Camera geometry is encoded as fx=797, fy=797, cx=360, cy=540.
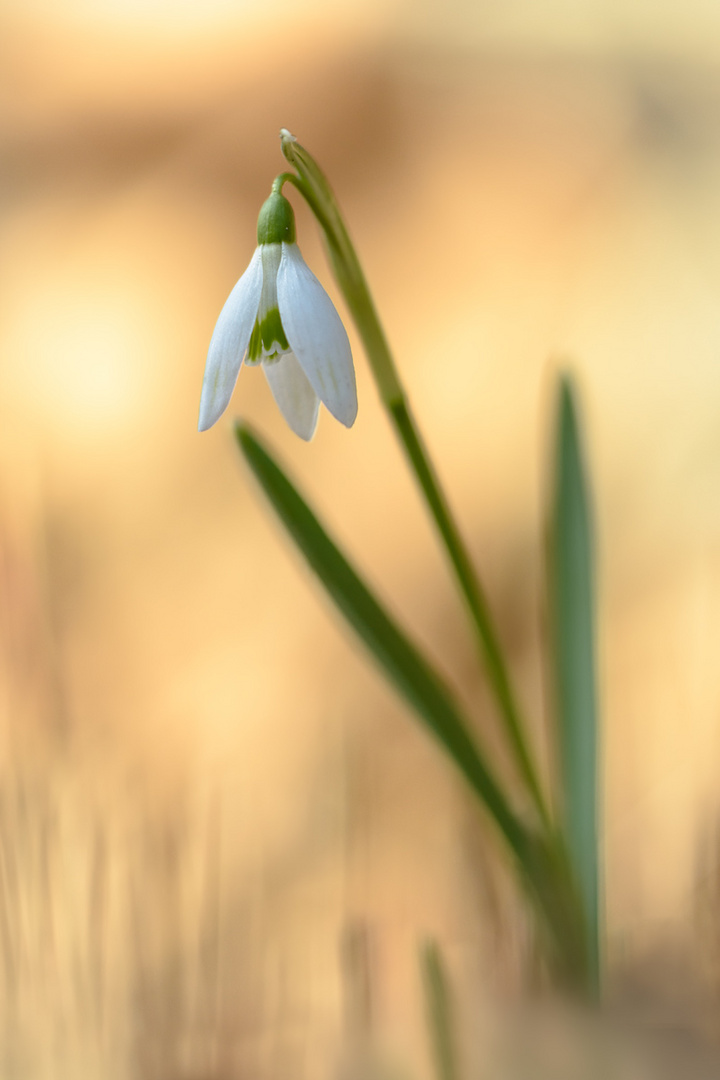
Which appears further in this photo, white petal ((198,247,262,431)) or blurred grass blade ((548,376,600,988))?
blurred grass blade ((548,376,600,988))

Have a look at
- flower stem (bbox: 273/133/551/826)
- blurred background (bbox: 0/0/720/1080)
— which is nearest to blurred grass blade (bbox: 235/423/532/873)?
flower stem (bbox: 273/133/551/826)

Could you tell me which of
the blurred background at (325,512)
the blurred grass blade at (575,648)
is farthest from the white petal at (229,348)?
the blurred background at (325,512)

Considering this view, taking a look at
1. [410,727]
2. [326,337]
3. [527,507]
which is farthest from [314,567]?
[527,507]

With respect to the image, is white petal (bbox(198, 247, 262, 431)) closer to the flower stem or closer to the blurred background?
the flower stem

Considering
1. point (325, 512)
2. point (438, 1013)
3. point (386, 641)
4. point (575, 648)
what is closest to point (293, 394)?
point (386, 641)

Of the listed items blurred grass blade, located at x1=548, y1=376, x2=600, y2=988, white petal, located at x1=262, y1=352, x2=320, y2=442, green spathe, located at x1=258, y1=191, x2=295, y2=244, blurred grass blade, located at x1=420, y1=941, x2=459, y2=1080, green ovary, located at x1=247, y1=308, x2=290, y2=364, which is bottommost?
blurred grass blade, located at x1=420, y1=941, x2=459, y2=1080

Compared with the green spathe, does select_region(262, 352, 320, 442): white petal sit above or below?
below

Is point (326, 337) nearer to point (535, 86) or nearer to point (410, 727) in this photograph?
point (410, 727)
